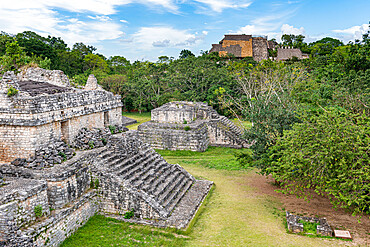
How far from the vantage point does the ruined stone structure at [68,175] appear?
301 inches

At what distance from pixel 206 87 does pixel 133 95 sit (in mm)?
9117

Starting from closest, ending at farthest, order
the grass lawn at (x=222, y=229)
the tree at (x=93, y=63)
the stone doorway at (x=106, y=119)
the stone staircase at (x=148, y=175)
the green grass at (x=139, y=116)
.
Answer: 1. the grass lawn at (x=222, y=229)
2. the stone staircase at (x=148, y=175)
3. the stone doorway at (x=106, y=119)
4. the green grass at (x=139, y=116)
5. the tree at (x=93, y=63)

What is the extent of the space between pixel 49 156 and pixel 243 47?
4092 centimetres

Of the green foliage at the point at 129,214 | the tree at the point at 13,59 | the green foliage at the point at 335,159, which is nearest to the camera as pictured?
the green foliage at the point at 335,159

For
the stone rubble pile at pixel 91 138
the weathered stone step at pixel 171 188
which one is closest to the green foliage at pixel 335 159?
the weathered stone step at pixel 171 188

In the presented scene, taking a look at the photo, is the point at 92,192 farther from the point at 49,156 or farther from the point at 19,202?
the point at 19,202

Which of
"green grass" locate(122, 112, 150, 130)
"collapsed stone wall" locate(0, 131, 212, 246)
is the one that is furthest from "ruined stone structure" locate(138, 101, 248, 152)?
"green grass" locate(122, 112, 150, 130)

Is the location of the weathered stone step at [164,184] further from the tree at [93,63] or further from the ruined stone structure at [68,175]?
the tree at [93,63]

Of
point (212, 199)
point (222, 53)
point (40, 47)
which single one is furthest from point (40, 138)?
point (222, 53)

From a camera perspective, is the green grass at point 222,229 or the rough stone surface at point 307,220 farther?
the rough stone surface at point 307,220

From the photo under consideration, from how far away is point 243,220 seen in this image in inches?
382

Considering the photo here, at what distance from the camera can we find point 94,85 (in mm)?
13820

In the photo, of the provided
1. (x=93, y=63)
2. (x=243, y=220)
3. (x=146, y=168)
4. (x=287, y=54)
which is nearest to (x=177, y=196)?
(x=146, y=168)

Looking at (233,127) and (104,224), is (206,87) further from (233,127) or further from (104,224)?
(104,224)
